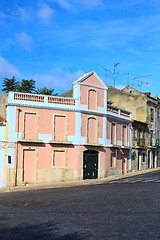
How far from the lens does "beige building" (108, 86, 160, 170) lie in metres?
47.1

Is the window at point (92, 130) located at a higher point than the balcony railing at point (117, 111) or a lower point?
lower

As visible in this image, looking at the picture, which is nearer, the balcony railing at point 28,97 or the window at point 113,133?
the balcony railing at point 28,97

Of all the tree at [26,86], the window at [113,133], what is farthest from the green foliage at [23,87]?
the window at [113,133]

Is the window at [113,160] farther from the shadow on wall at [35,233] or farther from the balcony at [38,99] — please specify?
the shadow on wall at [35,233]

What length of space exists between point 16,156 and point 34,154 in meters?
1.72

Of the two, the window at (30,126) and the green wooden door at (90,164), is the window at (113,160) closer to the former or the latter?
the green wooden door at (90,164)

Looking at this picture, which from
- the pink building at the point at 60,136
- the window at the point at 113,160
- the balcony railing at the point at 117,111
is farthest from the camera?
the window at the point at 113,160

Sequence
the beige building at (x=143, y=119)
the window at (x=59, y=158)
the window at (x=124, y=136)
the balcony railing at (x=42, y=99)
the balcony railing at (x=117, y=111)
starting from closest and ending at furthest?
the balcony railing at (x=42, y=99) < the window at (x=59, y=158) < the balcony railing at (x=117, y=111) < the window at (x=124, y=136) < the beige building at (x=143, y=119)

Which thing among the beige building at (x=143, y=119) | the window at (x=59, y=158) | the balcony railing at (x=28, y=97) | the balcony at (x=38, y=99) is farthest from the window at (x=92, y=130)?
the beige building at (x=143, y=119)

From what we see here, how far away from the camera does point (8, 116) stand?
3083 cm

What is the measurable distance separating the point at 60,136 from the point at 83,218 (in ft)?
64.6

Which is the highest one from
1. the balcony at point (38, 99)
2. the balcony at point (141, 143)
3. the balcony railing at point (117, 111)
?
the balcony at point (38, 99)

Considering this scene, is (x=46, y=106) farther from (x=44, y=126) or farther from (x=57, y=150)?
(x=57, y=150)

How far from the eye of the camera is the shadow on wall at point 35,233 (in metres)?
10.5
